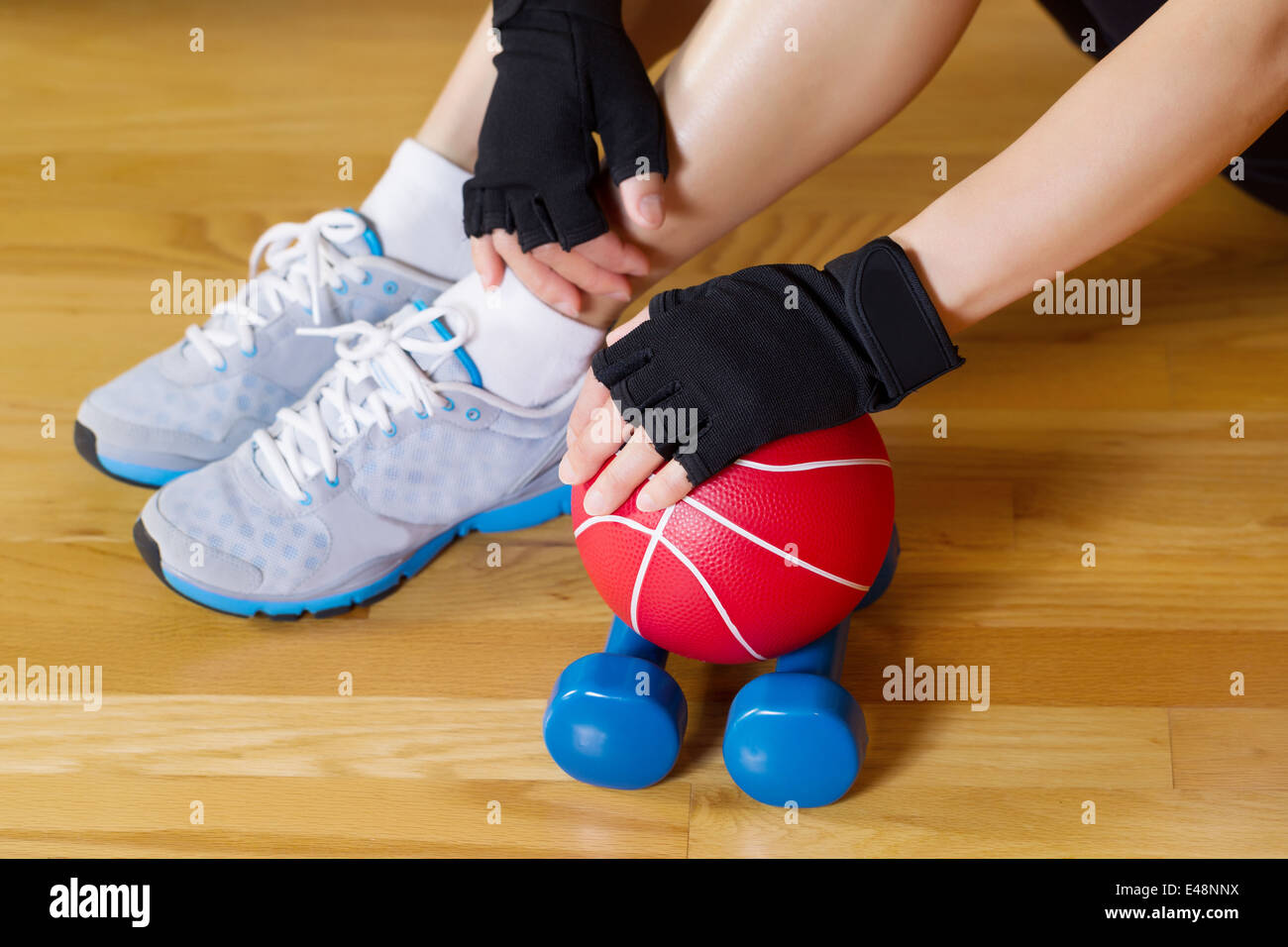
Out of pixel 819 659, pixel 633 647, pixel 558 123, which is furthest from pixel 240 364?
pixel 819 659

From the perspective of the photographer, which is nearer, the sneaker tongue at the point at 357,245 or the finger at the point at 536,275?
the finger at the point at 536,275

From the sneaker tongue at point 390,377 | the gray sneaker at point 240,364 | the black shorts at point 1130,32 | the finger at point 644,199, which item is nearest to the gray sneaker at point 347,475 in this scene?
the sneaker tongue at point 390,377

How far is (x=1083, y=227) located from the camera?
2.98ft

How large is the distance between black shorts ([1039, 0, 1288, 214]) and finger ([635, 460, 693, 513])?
0.79 metres

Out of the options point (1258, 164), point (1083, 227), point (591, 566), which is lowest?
point (591, 566)

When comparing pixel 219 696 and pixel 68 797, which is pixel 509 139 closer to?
pixel 219 696

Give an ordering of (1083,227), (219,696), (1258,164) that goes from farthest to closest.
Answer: (1258,164), (219,696), (1083,227)

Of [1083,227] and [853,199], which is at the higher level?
[853,199]

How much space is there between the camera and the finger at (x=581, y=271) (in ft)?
3.57

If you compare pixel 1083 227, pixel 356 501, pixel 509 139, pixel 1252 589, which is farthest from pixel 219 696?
pixel 1252 589

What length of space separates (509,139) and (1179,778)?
89 cm

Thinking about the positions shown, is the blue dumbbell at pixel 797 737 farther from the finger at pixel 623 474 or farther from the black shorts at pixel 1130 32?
the black shorts at pixel 1130 32

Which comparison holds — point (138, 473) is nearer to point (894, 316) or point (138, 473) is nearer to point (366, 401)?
point (366, 401)

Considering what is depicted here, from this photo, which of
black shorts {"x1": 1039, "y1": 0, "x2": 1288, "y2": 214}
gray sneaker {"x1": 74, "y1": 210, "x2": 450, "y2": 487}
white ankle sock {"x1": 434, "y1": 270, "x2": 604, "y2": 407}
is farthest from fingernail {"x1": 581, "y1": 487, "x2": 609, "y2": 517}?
black shorts {"x1": 1039, "y1": 0, "x2": 1288, "y2": 214}
